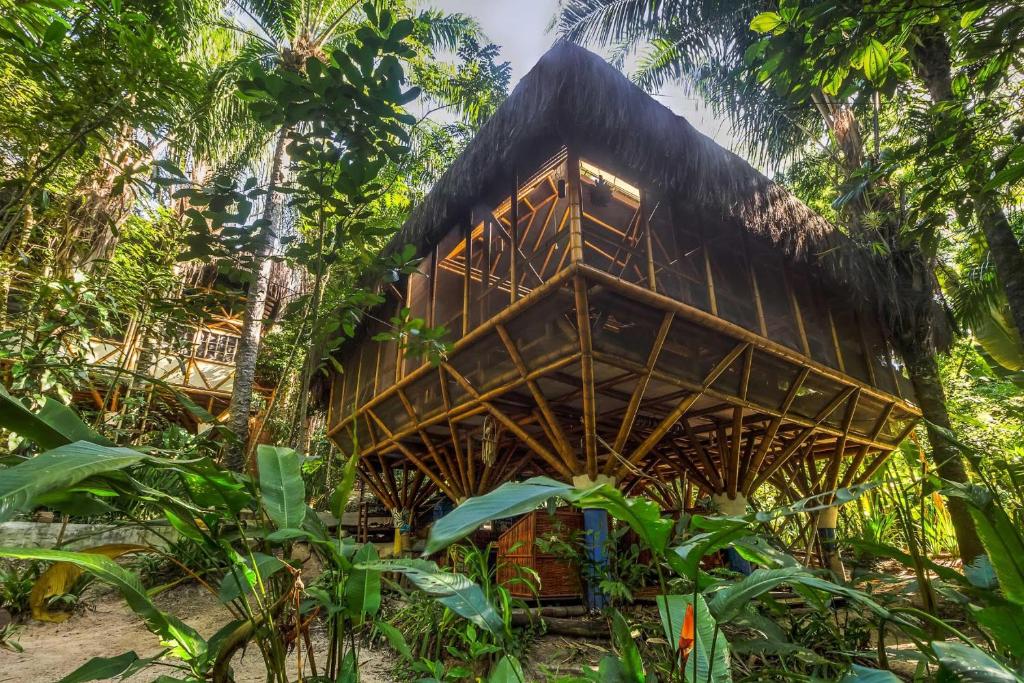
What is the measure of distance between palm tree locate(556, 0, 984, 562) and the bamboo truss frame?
1.04m

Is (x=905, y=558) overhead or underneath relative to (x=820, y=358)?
underneath

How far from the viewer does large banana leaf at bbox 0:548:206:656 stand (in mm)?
808

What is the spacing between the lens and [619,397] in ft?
21.1

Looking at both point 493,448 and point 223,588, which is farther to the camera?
point 493,448

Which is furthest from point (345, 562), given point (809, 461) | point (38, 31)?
point (809, 461)

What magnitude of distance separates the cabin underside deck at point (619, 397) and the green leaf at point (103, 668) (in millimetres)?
1986

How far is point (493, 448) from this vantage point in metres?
6.33

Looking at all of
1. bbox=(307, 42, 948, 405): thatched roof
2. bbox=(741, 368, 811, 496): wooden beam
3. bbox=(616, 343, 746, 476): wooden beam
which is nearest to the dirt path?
bbox=(616, 343, 746, 476): wooden beam

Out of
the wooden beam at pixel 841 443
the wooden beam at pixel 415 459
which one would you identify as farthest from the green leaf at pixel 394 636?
the wooden beam at pixel 841 443

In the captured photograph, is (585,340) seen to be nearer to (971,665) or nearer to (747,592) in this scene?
(747,592)

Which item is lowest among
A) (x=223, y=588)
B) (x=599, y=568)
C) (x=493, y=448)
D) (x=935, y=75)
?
(x=599, y=568)

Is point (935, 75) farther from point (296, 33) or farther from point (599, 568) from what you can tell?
point (296, 33)

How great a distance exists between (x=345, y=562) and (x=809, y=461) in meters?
9.97

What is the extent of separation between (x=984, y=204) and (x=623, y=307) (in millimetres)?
2585
